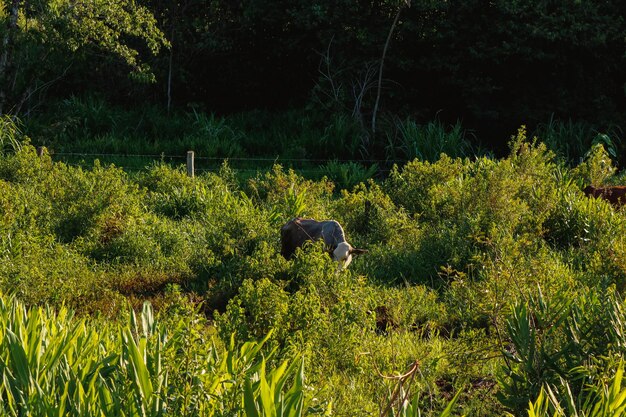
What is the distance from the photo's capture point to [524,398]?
4488mm

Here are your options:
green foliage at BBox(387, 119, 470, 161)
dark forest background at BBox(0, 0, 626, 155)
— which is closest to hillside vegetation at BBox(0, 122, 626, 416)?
dark forest background at BBox(0, 0, 626, 155)

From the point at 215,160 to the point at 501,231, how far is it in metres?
6.58

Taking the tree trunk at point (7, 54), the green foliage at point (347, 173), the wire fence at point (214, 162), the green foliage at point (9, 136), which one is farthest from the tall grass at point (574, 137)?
the tree trunk at point (7, 54)

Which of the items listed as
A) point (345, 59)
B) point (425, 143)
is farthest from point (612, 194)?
point (345, 59)

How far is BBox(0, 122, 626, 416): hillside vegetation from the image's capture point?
404cm

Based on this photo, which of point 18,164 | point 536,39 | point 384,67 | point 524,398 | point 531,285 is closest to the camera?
point 524,398

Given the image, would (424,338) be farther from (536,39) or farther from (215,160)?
(536,39)

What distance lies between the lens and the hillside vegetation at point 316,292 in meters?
4.04

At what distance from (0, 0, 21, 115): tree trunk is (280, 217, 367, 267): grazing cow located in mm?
7060

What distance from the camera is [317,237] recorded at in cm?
805

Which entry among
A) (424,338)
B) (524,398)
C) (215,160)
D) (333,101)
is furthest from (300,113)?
(524,398)

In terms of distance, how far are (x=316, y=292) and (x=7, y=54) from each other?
9394 mm

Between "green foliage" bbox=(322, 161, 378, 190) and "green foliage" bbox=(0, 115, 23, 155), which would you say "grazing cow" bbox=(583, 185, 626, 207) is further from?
"green foliage" bbox=(0, 115, 23, 155)

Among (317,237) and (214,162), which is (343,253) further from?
(214,162)
